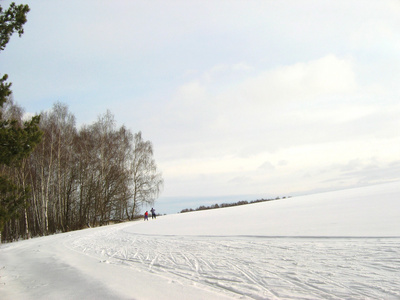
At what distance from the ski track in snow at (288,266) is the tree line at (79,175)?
2032cm

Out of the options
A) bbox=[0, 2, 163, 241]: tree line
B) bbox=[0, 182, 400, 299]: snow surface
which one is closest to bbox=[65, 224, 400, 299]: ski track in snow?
bbox=[0, 182, 400, 299]: snow surface

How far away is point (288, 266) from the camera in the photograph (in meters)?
5.33

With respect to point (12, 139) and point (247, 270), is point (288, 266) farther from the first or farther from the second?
point (12, 139)

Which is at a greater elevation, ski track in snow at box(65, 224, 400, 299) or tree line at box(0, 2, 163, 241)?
tree line at box(0, 2, 163, 241)

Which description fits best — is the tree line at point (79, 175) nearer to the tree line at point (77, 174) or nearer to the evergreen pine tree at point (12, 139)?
the tree line at point (77, 174)

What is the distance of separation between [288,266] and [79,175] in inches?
1157

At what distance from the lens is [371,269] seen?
456 centimetres

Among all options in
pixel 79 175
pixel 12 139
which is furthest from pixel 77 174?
pixel 12 139

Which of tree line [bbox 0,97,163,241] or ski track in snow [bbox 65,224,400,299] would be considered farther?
tree line [bbox 0,97,163,241]

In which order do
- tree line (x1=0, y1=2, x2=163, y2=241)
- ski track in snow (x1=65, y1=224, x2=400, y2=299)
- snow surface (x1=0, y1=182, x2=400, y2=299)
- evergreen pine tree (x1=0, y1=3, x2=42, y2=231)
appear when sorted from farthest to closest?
tree line (x1=0, y1=2, x2=163, y2=241)
evergreen pine tree (x1=0, y1=3, x2=42, y2=231)
snow surface (x1=0, y1=182, x2=400, y2=299)
ski track in snow (x1=65, y1=224, x2=400, y2=299)

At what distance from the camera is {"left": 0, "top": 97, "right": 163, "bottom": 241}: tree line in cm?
2584

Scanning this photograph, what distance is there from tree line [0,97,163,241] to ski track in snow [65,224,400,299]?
66.7ft

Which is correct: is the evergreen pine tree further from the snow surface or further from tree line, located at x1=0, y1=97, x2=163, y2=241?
tree line, located at x1=0, y1=97, x2=163, y2=241

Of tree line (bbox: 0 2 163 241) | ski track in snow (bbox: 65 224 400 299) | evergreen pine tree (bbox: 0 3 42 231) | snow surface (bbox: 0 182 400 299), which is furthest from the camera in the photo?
tree line (bbox: 0 2 163 241)
